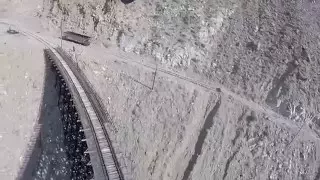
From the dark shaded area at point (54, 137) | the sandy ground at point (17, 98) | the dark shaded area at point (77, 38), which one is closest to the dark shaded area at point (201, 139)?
the dark shaded area at point (54, 137)

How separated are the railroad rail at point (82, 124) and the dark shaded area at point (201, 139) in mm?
7642

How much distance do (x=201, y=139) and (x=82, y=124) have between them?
9895 mm

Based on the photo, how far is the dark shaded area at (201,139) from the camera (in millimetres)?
32381

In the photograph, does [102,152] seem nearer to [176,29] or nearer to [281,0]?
[176,29]

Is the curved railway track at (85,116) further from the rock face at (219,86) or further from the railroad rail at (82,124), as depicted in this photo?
the rock face at (219,86)

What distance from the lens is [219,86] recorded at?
1407 inches

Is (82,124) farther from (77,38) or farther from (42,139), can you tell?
(77,38)

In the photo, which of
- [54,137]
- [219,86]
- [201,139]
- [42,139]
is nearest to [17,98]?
[42,139]

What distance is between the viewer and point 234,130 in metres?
33.0

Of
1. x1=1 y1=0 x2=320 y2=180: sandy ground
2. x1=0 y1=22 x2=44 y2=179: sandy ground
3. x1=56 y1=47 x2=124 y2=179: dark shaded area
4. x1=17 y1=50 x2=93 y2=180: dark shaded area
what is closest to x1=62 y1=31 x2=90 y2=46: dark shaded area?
x1=1 y1=0 x2=320 y2=180: sandy ground

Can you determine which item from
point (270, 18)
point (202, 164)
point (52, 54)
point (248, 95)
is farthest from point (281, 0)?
point (52, 54)

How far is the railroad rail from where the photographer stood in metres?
25.9

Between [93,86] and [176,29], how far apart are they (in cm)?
952

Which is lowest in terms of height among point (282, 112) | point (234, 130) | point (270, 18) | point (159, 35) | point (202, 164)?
point (202, 164)
